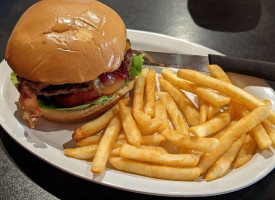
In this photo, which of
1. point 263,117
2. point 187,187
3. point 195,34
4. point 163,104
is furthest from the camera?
point 195,34

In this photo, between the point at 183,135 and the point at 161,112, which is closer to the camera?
the point at 183,135

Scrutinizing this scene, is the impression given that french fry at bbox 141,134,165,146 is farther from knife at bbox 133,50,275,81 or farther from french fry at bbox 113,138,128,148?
knife at bbox 133,50,275,81

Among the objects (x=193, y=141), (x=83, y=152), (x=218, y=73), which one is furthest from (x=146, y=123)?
(x=218, y=73)

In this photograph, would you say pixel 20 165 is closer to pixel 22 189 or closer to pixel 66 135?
pixel 22 189

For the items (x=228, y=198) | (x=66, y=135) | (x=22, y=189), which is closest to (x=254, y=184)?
(x=228, y=198)

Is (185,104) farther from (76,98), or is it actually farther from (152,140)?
(76,98)

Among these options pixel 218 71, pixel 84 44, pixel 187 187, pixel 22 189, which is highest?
pixel 84 44
